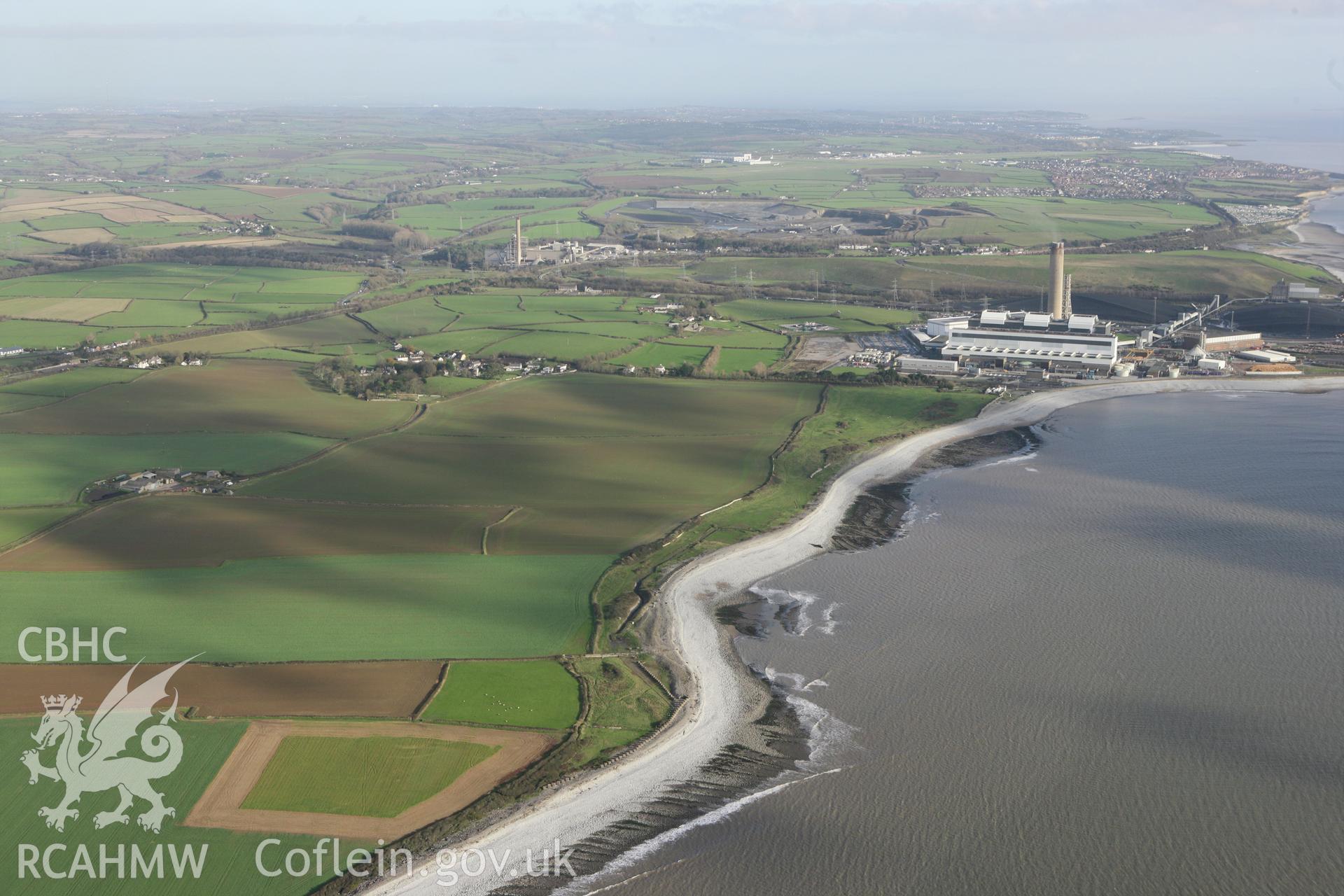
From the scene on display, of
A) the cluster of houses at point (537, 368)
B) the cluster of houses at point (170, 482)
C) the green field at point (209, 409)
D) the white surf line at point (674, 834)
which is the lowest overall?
the white surf line at point (674, 834)

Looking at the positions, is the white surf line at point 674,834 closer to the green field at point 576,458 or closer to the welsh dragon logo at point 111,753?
the welsh dragon logo at point 111,753

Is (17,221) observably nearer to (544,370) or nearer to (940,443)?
(544,370)

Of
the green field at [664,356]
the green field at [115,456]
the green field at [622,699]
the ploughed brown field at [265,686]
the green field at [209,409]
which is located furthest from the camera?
the green field at [664,356]

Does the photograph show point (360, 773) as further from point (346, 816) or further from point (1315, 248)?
point (1315, 248)

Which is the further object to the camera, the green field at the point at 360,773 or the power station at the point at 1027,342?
the power station at the point at 1027,342

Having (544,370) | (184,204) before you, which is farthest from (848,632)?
Answer: (184,204)

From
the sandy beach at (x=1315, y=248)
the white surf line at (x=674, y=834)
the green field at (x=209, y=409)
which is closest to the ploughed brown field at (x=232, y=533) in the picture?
the green field at (x=209, y=409)

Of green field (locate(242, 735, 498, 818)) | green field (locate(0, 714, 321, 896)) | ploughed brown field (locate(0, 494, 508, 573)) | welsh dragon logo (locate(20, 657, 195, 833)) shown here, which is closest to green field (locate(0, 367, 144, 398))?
ploughed brown field (locate(0, 494, 508, 573))
